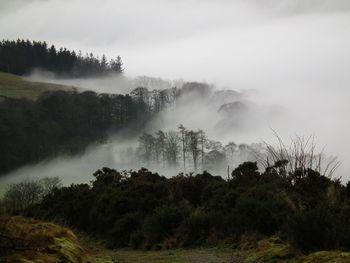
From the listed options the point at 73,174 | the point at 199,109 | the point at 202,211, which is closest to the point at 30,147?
the point at 73,174

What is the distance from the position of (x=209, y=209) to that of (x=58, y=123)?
108 meters

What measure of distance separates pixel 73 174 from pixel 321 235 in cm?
10940

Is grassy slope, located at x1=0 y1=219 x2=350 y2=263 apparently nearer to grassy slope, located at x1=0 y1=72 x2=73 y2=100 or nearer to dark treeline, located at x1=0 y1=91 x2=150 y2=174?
dark treeline, located at x1=0 y1=91 x2=150 y2=174


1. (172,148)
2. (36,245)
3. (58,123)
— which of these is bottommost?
(36,245)

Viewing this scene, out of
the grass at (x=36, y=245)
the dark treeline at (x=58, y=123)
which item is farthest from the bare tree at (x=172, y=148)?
the grass at (x=36, y=245)

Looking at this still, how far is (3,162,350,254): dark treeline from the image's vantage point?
1121cm

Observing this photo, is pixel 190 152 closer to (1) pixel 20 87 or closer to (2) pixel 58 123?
(2) pixel 58 123

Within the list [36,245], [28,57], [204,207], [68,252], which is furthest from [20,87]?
[36,245]

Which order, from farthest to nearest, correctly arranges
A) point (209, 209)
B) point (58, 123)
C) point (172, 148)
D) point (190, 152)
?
point (58, 123), point (172, 148), point (190, 152), point (209, 209)

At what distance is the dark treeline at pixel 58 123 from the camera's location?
363 feet

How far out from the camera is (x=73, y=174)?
11619cm

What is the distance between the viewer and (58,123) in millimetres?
124750

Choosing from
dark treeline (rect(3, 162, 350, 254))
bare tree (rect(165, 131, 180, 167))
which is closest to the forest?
dark treeline (rect(3, 162, 350, 254))

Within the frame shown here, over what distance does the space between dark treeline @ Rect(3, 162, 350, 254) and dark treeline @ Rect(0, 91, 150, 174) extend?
79395 mm
